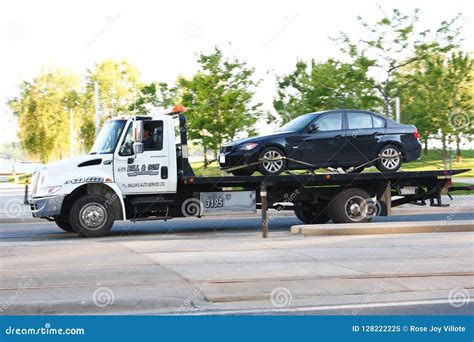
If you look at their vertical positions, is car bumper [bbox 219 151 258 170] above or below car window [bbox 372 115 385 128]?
below

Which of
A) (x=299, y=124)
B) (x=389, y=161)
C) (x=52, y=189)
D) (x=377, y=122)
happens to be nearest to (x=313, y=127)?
(x=299, y=124)

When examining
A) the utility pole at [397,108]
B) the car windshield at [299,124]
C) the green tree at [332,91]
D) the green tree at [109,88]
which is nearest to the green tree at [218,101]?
the green tree at [332,91]

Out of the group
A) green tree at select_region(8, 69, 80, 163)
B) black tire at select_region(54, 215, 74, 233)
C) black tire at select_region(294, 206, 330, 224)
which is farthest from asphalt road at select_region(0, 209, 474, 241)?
green tree at select_region(8, 69, 80, 163)

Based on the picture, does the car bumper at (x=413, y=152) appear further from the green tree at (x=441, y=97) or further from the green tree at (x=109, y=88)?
the green tree at (x=109, y=88)

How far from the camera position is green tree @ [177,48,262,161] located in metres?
26.3

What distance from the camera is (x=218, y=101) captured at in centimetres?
2720

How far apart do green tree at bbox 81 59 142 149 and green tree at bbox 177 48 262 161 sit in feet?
57.4

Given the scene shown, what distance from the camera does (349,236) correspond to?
48.9 ft

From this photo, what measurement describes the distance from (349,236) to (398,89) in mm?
16177

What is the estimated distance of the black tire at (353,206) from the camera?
1700cm

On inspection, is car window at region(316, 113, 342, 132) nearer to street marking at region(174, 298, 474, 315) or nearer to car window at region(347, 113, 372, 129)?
car window at region(347, 113, 372, 129)

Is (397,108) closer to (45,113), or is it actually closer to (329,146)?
(329,146)

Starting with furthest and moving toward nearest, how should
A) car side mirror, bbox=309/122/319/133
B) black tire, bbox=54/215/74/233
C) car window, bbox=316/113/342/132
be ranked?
car window, bbox=316/113/342/132
car side mirror, bbox=309/122/319/133
black tire, bbox=54/215/74/233

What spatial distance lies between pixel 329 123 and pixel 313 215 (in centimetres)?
256
